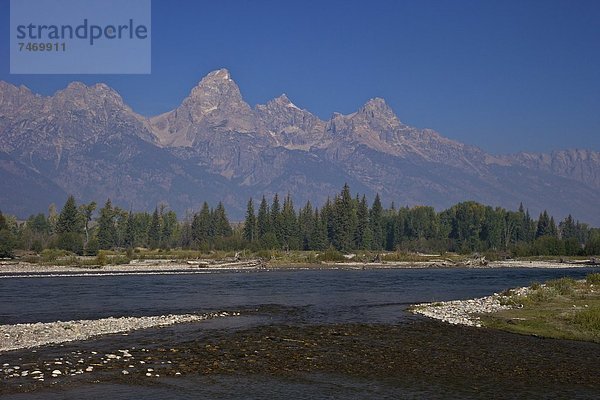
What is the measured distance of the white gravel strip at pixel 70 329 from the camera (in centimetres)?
2955

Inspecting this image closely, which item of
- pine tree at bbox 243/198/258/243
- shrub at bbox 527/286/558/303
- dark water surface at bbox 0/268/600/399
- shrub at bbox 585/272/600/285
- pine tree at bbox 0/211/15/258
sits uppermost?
pine tree at bbox 243/198/258/243

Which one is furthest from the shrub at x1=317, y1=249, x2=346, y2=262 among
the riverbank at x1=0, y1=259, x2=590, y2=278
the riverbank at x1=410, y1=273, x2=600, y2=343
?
the riverbank at x1=410, y1=273, x2=600, y2=343

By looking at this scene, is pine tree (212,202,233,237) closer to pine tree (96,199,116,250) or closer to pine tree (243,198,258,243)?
pine tree (243,198,258,243)

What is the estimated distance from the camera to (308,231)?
17188cm

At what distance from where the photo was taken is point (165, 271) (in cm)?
9662

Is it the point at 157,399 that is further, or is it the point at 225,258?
the point at 225,258

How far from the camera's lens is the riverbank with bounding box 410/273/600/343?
109 ft

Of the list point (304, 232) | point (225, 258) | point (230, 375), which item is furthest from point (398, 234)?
point (230, 375)

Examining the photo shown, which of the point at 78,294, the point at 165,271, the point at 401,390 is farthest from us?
the point at 165,271

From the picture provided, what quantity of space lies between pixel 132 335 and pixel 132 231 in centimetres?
13853

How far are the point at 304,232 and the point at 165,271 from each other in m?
78.0

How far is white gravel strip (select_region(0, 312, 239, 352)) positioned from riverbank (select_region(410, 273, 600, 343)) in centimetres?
1668

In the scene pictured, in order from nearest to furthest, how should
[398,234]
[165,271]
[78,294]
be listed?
[78,294] < [165,271] < [398,234]

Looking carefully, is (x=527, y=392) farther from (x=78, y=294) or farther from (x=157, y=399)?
(x=78, y=294)
